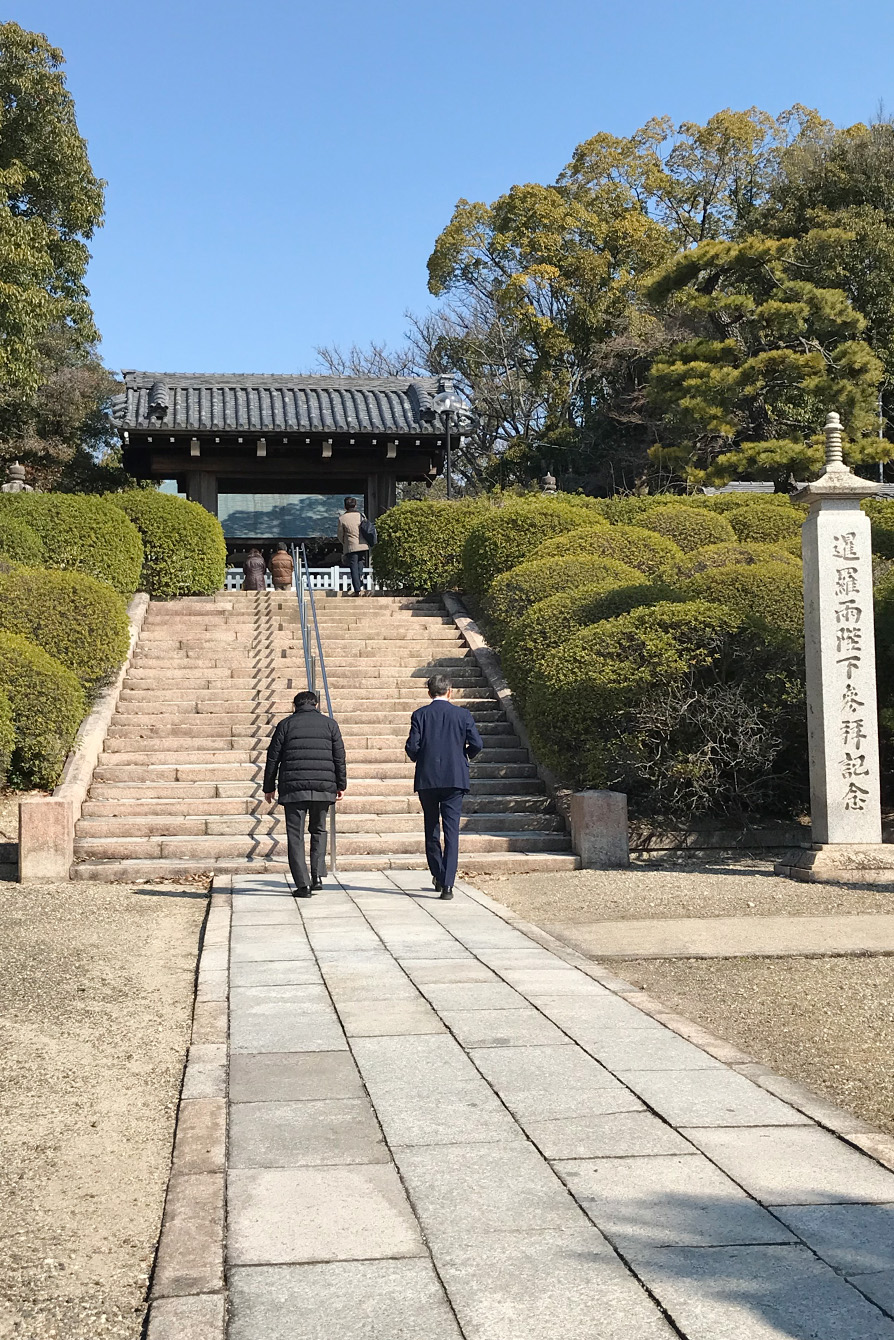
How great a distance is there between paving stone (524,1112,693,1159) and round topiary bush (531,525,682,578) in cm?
1129

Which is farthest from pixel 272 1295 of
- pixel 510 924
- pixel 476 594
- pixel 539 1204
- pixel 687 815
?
pixel 476 594

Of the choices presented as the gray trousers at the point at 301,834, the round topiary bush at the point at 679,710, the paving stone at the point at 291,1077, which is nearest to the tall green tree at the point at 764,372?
the round topiary bush at the point at 679,710

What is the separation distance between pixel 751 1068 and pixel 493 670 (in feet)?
35.5

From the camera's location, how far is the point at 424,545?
Answer: 18.9 m

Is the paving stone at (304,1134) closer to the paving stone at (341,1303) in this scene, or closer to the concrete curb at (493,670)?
the paving stone at (341,1303)

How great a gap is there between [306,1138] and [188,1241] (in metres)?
0.79

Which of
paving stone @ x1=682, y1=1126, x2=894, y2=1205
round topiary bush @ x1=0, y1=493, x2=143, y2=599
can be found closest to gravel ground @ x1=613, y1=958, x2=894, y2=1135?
paving stone @ x1=682, y1=1126, x2=894, y2=1205

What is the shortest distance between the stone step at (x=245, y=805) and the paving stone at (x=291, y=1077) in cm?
671

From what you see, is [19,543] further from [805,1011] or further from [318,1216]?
[318,1216]

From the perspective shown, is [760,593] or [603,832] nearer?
[603,832]

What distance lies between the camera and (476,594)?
17.5 meters

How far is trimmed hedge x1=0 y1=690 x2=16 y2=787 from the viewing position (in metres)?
10.8

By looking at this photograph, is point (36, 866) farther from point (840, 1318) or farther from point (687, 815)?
point (840, 1318)

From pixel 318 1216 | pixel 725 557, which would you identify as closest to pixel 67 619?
pixel 725 557
